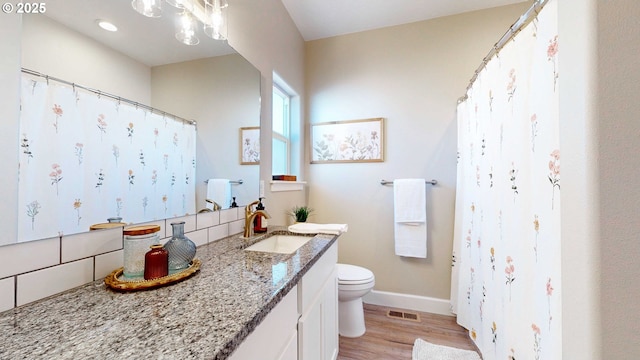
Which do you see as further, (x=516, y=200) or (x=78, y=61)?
(x=516, y=200)

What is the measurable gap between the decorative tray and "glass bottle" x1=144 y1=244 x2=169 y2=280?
17mm

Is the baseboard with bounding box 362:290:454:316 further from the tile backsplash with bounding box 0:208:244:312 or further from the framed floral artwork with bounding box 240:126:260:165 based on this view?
the tile backsplash with bounding box 0:208:244:312

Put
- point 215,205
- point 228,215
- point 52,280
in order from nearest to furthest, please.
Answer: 1. point 52,280
2. point 215,205
3. point 228,215

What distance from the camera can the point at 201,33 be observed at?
1184 mm

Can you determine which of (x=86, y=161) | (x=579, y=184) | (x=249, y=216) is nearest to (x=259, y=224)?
(x=249, y=216)

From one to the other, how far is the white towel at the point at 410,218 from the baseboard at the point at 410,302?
42 centimetres

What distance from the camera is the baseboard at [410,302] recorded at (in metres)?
2.15

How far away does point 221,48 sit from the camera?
1.29 meters

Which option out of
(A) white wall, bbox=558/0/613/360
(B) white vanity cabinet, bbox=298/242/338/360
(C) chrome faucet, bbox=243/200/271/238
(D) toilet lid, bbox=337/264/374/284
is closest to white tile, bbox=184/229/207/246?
(C) chrome faucet, bbox=243/200/271/238

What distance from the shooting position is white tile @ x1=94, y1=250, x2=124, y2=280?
76cm

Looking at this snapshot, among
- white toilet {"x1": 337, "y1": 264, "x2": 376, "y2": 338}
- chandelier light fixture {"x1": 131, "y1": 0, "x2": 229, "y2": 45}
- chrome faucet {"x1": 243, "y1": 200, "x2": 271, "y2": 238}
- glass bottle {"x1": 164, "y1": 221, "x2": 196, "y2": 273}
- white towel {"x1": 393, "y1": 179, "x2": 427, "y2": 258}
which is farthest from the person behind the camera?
white towel {"x1": 393, "y1": 179, "x2": 427, "y2": 258}

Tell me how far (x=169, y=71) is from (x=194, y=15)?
13.8 inches

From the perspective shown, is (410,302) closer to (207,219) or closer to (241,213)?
(241,213)

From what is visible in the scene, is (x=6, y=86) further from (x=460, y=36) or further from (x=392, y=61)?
(x=460, y=36)
